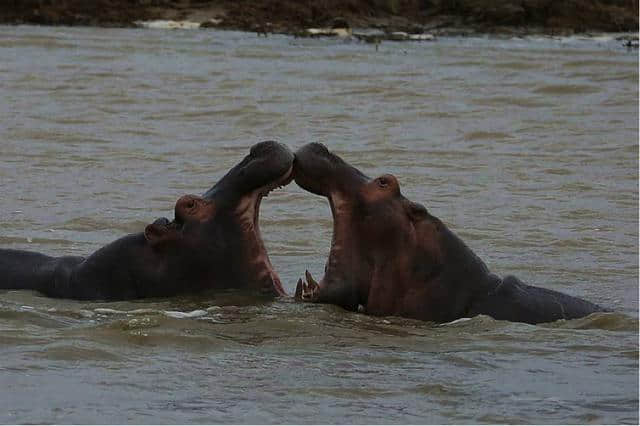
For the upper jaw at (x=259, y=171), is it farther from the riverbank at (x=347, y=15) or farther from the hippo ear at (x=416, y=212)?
the riverbank at (x=347, y=15)

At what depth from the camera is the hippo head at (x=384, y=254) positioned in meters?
6.70

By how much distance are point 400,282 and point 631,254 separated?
2842mm

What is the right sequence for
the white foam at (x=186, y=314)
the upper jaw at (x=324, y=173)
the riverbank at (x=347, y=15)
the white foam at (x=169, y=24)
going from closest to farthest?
the white foam at (x=186, y=314) < the upper jaw at (x=324, y=173) < the white foam at (x=169, y=24) < the riverbank at (x=347, y=15)

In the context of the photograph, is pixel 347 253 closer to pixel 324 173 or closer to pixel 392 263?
pixel 392 263

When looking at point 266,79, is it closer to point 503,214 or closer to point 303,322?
point 503,214

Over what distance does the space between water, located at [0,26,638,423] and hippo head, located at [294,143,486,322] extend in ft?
0.36

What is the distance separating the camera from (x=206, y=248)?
683cm

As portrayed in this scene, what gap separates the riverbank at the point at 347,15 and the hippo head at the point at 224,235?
2295cm

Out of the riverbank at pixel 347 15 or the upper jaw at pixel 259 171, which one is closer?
the upper jaw at pixel 259 171

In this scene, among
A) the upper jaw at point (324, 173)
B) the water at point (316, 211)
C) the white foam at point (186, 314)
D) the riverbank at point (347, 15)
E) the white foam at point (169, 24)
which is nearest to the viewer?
the water at point (316, 211)

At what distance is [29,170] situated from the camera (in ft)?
40.2

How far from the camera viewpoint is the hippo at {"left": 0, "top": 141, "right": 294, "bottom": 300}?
6777mm

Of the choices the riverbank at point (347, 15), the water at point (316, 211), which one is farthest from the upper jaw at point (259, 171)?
the riverbank at point (347, 15)

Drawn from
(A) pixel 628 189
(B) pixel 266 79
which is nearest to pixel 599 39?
(B) pixel 266 79
